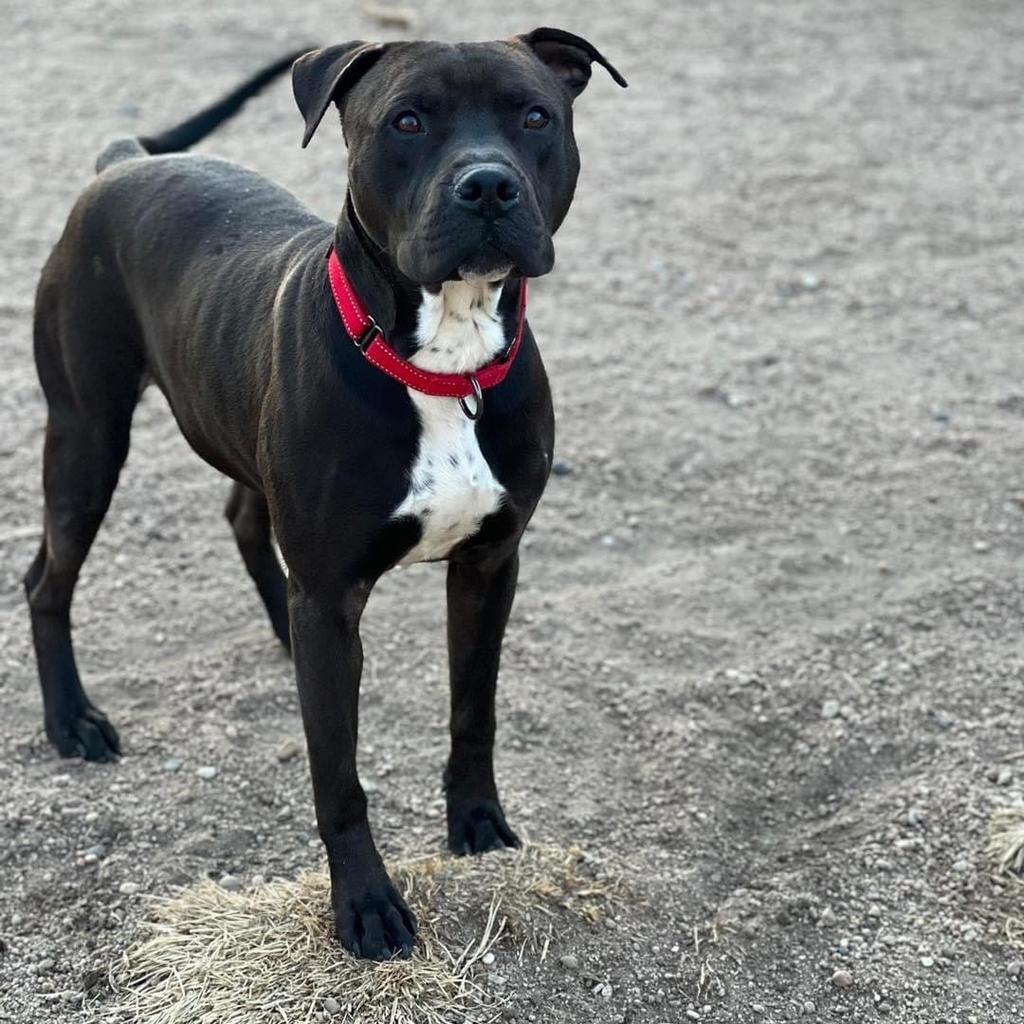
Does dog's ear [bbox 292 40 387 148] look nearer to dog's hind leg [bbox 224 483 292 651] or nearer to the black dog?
the black dog

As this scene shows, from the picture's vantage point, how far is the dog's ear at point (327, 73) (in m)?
3.33

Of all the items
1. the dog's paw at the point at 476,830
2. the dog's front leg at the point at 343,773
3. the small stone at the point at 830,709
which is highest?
the dog's front leg at the point at 343,773

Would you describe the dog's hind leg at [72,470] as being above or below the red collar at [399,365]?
below

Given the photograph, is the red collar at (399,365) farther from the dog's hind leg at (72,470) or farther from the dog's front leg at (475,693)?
the dog's hind leg at (72,470)

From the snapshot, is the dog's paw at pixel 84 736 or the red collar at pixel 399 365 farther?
the dog's paw at pixel 84 736

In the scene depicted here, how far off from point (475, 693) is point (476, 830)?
0.38 m

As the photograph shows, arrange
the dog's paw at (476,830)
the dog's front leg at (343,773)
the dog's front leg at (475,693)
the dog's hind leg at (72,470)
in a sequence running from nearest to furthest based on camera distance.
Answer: the dog's front leg at (343,773) < the dog's front leg at (475,693) < the dog's paw at (476,830) < the dog's hind leg at (72,470)

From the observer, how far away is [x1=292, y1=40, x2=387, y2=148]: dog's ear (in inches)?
131

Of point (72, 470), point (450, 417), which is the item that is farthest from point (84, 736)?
point (450, 417)

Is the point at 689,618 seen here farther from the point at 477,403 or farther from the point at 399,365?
the point at 399,365

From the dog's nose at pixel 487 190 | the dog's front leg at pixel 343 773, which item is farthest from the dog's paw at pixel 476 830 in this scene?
the dog's nose at pixel 487 190

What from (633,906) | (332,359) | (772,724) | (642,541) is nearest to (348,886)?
(633,906)

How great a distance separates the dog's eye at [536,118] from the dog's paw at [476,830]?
1.69 meters

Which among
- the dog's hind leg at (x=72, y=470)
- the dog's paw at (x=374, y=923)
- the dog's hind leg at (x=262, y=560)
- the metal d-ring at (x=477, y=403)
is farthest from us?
the dog's hind leg at (x=262, y=560)
